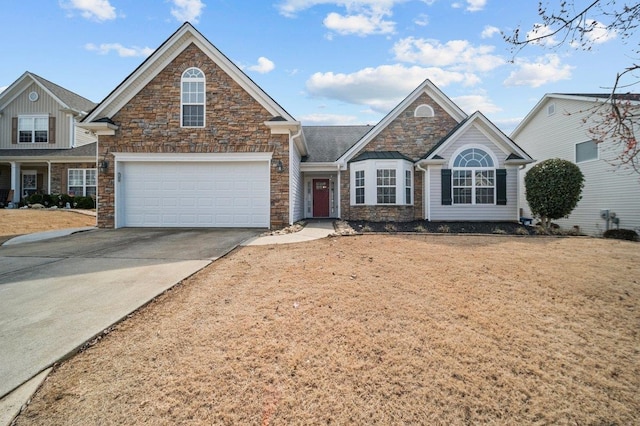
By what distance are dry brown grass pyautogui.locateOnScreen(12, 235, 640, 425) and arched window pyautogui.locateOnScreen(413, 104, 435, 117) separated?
36.0ft

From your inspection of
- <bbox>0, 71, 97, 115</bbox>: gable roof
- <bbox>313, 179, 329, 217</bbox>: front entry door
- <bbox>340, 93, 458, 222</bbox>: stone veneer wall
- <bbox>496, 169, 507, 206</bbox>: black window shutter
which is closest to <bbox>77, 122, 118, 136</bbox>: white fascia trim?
<bbox>313, 179, 329, 217</bbox>: front entry door

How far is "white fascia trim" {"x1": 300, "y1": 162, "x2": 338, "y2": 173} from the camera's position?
49.8 ft

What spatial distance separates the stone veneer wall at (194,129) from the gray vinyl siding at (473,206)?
6600 millimetres

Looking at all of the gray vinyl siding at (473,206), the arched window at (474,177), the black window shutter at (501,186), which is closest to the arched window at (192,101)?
the gray vinyl siding at (473,206)

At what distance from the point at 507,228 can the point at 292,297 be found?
1076 centimetres

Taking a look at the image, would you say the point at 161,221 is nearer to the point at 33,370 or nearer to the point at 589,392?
the point at 33,370

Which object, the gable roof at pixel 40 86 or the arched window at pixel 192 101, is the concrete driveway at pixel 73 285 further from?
the gable roof at pixel 40 86

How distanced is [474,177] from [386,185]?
374cm

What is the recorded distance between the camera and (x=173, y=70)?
36.9 feet

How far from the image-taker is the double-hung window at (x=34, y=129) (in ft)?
64.4

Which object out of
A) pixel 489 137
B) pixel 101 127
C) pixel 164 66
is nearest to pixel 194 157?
pixel 101 127

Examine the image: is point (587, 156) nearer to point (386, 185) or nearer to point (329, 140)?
point (386, 185)

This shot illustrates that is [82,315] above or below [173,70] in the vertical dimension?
below

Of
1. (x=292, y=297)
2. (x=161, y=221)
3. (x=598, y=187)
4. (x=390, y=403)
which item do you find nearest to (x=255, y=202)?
(x=161, y=221)
